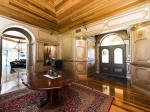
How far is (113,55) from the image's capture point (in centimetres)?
610

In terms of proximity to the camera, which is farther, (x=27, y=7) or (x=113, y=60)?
(x=113, y=60)

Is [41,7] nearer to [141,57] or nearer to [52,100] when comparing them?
[52,100]

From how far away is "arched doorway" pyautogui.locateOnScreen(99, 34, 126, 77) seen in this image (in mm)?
5707

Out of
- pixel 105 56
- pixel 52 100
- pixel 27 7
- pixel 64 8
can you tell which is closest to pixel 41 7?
pixel 27 7

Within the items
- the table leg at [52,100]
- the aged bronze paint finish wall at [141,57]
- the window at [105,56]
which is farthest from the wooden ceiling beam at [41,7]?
the window at [105,56]

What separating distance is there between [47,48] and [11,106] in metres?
3.59

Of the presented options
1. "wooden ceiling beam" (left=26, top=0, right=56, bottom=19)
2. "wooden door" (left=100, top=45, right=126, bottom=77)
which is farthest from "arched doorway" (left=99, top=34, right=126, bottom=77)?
"wooden ceiling beam" (left=26, top=0, right=56, bottom=19)

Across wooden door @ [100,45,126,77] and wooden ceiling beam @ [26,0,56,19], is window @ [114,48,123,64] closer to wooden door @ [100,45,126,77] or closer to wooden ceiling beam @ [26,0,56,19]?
wooden door @ [100,45,126,77]

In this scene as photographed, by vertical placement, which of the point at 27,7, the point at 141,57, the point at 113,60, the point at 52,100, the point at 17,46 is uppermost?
the point at 27,7

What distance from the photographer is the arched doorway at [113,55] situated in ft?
18.7

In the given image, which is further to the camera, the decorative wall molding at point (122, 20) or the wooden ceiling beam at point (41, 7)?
the decorative wall molding at point (122, 20)

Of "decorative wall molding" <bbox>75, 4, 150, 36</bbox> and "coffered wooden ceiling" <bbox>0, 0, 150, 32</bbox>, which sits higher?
"coffered wooden ceiling" <bbox>0, 0, 150, 32</bbox>

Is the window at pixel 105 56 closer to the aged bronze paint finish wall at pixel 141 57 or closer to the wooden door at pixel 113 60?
the wooden door at pixel 113 60

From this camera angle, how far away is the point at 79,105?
2.24 meters
